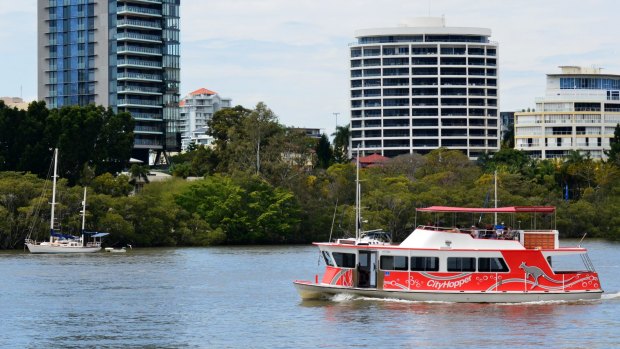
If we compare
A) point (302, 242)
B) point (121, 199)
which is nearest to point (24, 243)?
point (121, 199)

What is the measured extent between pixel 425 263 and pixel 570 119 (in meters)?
139

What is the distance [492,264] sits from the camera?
172 ft

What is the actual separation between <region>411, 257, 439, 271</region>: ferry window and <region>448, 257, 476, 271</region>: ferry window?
559 mm

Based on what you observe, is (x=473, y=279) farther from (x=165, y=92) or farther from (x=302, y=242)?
(x=165, y=92)

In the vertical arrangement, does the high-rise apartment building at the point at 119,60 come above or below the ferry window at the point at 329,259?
above

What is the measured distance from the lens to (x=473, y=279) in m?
52.5

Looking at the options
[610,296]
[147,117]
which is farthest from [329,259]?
[147,117]

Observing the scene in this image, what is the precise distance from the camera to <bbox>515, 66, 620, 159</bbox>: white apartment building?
188 m

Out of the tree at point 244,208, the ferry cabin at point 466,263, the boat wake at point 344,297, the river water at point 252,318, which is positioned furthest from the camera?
the tree at point 244,208

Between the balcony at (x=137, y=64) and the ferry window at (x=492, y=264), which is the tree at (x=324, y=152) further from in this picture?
the ferry window at (x=492, y=264)

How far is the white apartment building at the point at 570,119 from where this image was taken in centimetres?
18750

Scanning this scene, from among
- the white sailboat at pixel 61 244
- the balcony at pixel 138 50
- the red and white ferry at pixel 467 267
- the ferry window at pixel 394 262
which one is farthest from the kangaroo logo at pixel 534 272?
the balcony at pixel 138 50

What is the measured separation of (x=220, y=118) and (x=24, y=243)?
3514 centimetres

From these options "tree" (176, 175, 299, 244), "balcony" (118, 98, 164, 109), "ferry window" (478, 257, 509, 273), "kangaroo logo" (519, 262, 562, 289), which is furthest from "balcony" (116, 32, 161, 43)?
"kangaroo logo" (519, 262, 562, 289)
